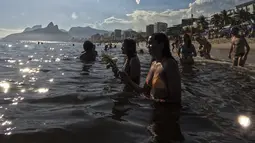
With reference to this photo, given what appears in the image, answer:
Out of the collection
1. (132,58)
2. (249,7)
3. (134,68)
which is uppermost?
(249,7)

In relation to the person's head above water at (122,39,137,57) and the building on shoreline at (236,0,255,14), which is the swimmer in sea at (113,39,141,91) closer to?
the person's head above water at (122,39,137,57)

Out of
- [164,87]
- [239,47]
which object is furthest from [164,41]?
[239,47]

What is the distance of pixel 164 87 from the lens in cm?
489

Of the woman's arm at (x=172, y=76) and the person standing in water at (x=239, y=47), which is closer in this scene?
the woman's arm at (x=172, y=76)

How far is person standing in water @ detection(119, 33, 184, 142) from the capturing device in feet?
15.3

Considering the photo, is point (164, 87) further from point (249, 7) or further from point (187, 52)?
point (249, 7)

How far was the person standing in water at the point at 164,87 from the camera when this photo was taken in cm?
466

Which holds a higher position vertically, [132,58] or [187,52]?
[132,58]

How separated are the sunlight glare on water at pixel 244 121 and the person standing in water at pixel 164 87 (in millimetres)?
1131

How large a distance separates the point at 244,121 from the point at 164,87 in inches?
65.6

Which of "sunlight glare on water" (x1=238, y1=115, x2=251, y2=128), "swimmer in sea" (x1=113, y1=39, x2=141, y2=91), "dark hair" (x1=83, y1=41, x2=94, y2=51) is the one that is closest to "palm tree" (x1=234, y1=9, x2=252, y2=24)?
"dark hair" (x1=83, y1=41, x2=94, y2=51)

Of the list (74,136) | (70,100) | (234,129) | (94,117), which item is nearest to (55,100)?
(70,100)

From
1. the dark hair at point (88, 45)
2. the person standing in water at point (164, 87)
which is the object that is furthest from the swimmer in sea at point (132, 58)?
the dark hair at point (88, 45)

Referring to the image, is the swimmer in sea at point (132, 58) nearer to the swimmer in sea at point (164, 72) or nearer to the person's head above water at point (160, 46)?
the swimmer in sea at point (164, 72)
